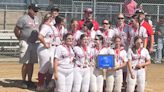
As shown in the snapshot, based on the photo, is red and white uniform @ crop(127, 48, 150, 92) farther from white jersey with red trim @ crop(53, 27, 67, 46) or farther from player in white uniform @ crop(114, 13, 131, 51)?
white jersey with red trim @ crop(53, 27, 67, 46)

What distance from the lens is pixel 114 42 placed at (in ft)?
33.0

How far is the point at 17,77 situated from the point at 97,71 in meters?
3.43

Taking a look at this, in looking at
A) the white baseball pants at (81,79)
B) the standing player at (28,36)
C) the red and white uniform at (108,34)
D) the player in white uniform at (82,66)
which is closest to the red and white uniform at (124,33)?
the red and white uniform at (108,34)

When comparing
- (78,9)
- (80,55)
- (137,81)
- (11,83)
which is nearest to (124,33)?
(137,81)

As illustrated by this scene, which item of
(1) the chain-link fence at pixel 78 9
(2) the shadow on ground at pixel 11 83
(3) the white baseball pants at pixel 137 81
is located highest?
(1) the chain-link fence at pixel 78 9

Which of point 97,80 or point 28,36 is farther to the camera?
point 28,36

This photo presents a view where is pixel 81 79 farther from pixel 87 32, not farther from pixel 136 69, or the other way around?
pixel 136 69

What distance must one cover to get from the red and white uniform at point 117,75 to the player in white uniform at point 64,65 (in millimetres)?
1149

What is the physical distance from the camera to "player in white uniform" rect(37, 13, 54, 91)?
980 centimetres

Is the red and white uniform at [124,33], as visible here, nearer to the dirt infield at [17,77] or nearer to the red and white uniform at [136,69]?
the red and white uniform at [136,69]

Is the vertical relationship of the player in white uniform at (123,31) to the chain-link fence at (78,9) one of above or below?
below

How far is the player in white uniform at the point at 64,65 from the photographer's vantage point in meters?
9.09

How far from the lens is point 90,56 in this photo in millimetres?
9625

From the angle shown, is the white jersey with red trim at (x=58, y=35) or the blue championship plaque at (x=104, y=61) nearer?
the blue championship plaque at (x=104, y=61)
